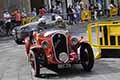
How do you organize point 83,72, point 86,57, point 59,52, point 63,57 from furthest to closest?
1. point 86,57
2. point 83,72
3. point 59,52
4. point 63,57

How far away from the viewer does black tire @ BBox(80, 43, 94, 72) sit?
12422mm

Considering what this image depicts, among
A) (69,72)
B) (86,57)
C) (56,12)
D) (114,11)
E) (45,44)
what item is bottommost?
(114,11)

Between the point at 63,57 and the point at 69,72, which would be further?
the point at 69,72

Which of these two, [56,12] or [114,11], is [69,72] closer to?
[56,12]

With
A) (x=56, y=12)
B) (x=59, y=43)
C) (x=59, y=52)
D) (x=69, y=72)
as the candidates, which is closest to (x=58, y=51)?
(x=59, y=52)

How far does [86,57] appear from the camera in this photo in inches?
493

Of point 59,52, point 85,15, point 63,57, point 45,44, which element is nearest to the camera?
point 63,57

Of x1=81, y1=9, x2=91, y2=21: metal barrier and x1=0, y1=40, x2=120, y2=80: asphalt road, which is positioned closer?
x1=0, y1=40, x2=120, y2=80: asphalt road

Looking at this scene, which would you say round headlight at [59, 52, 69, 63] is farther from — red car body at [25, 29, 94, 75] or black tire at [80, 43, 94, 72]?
black tire at [80, 43, 94, 72]

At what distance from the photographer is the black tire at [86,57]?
12422 millimetres

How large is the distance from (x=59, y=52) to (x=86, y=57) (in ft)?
2.70

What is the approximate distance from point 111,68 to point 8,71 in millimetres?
2821

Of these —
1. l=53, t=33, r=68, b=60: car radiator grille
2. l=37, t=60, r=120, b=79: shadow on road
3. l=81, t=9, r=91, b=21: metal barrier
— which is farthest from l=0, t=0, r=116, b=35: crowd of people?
l=53, t=33, r=68, b=60: car radiator grille

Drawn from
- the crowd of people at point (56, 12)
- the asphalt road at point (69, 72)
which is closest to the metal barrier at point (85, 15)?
the crowd of people at point (56, 12)
